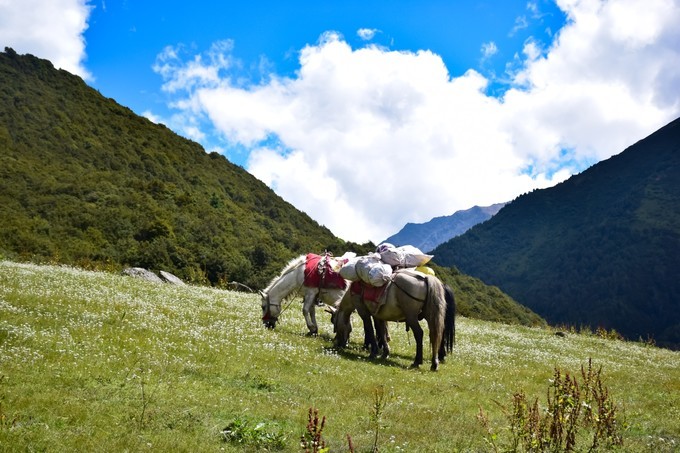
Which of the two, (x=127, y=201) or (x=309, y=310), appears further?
(x=127, y=201)

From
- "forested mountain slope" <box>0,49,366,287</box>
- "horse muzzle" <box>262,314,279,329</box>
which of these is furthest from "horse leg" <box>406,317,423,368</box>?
"forested mountain slope" <box>0,49,366,287</box>

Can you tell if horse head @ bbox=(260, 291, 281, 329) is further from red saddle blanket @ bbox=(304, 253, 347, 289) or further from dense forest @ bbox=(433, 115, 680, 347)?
dense forest @ bbox=(433, 115, 680, 347)

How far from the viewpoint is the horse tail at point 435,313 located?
14320mm

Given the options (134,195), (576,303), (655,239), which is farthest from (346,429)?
(655,239)

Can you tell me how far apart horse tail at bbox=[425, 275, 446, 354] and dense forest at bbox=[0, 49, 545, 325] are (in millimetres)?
25230

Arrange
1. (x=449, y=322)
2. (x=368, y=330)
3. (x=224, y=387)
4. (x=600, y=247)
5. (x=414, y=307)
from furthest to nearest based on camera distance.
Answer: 1. (x=600, y=247)
2. (x=368, y=330)
3. (x=449, y=322)
4. (x=414, y=307)
5. (x=224, y=387)

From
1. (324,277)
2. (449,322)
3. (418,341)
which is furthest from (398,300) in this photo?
(324,277)

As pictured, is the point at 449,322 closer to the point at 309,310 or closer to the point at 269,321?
the point at 309,310

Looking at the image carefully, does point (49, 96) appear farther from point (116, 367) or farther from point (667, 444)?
point (667, 444)

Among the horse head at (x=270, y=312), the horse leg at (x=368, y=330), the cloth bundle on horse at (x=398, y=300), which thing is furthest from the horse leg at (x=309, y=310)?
the horse leg at (x=368, y=330)

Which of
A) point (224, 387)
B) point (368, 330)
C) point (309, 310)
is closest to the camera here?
point (224, 387)

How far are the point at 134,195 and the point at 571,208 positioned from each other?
146 m

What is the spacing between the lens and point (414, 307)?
14570 mm

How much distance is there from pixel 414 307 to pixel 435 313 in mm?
652
